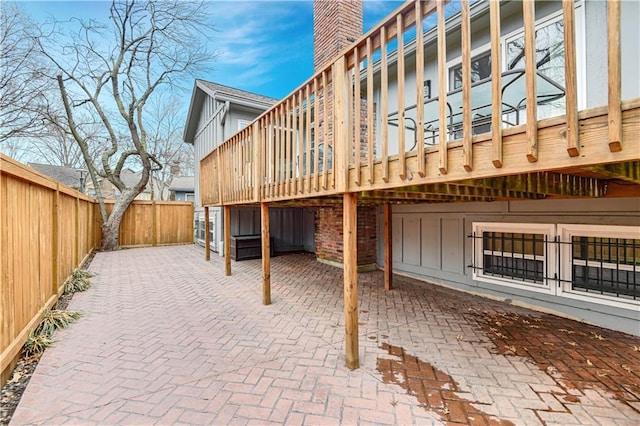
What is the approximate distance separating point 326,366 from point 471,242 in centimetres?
348

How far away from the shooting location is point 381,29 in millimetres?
2373

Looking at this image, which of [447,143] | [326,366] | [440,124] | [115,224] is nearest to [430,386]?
[326,366]

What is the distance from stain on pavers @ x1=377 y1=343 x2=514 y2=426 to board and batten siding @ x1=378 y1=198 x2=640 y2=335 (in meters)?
2.51

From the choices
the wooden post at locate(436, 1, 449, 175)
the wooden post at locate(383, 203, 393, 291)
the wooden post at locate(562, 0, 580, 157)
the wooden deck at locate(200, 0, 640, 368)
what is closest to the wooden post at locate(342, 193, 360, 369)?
the wooden deck at locate(200, 0, 640, 368)

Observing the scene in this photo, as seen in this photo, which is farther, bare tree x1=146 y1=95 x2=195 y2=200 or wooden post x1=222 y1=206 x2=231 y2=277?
bare tree x1=146 y1=95 x2=195 y2=200

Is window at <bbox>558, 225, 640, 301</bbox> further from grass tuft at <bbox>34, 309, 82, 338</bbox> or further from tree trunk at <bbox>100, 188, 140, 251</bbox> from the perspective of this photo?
tree trunk at <bbox>100, 188, 140, 251</bbox>

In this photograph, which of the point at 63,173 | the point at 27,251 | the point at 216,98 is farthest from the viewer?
the point at 63,173

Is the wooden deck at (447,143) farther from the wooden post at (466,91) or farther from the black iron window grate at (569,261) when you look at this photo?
the black iron window grate at (569,261)

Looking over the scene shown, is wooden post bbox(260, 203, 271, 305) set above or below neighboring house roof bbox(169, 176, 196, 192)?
below

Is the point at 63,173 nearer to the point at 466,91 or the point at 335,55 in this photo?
the point at 335,55

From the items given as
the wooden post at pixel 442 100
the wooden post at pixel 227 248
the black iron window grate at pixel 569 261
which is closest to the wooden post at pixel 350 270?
the wooden post at pixel 442 100

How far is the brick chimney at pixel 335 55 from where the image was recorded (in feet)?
22.2

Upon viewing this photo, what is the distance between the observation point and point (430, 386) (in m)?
2.43

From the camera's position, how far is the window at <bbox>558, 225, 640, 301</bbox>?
3.43 meters
